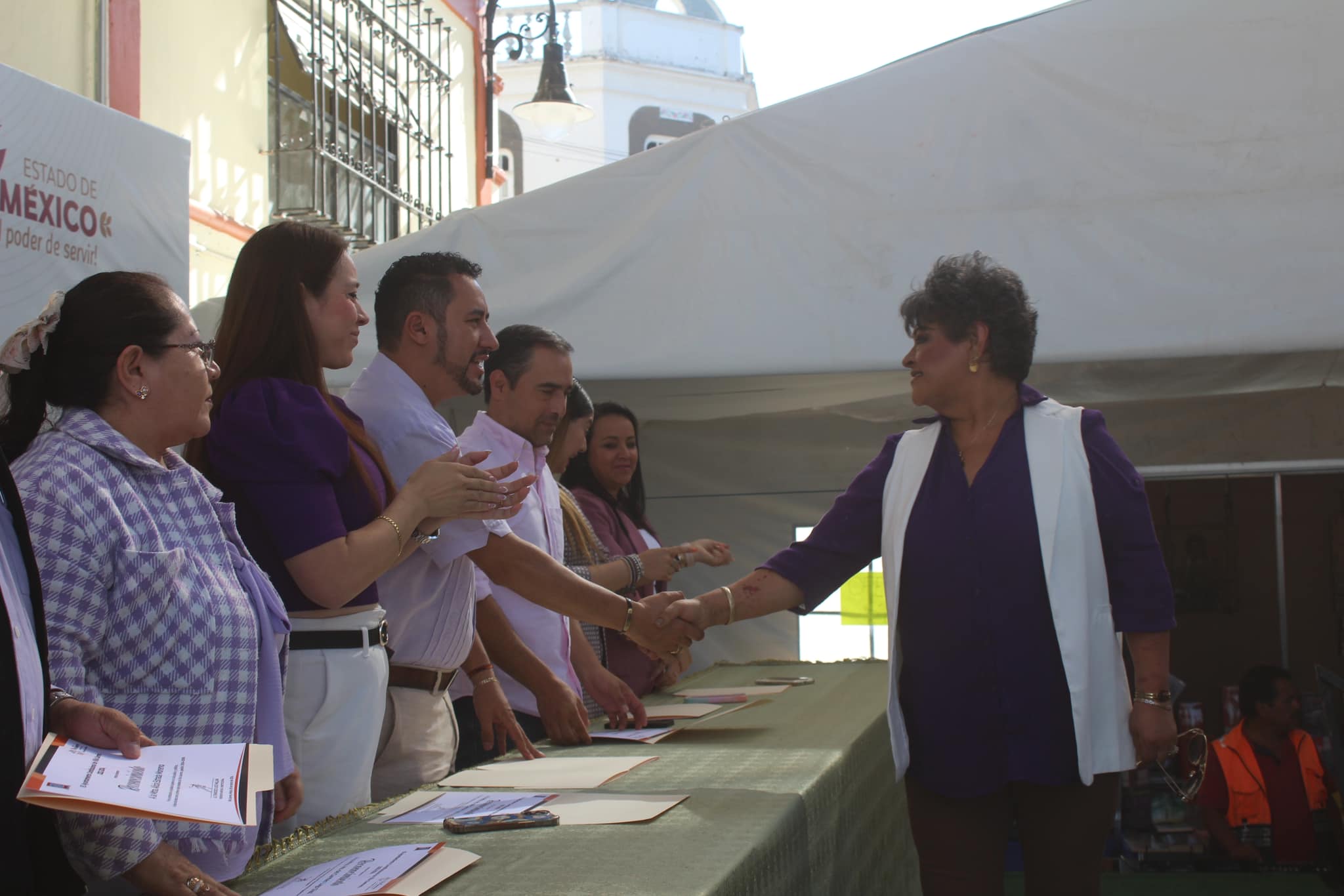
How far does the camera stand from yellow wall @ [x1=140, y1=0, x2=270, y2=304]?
5.86 metres

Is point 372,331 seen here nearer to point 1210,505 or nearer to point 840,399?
point 840,399

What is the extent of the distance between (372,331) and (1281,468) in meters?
3.11

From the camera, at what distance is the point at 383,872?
52.6 inches

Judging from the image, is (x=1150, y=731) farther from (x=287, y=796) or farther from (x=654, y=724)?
(x=287, y=796)

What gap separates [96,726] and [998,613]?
1.35 m

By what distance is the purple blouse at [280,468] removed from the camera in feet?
5.73

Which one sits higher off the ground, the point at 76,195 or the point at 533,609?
the point at 76,195

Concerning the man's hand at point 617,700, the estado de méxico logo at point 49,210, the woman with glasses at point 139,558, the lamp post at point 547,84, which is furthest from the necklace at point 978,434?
the lamp post at point 547,84

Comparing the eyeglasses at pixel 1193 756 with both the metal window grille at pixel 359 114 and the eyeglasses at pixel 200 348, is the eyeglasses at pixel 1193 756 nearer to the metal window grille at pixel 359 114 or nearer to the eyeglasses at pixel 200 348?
the eyeglasses at pixel 200 348

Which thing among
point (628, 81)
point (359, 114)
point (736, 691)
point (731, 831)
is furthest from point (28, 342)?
point (628, 81)

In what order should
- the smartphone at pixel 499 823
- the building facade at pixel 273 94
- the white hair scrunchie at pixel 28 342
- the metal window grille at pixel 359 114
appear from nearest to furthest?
the white hair scrunchie at pixel 28 342 → the smartphone at pixel 499 823 → the building facade at pixel 273 94 → the metal window grille at pixel 359 114

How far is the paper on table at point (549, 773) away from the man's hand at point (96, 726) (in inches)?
31.5

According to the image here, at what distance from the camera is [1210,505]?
452 centimetres

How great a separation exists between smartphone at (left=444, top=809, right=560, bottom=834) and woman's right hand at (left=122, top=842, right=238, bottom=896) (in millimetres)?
347
